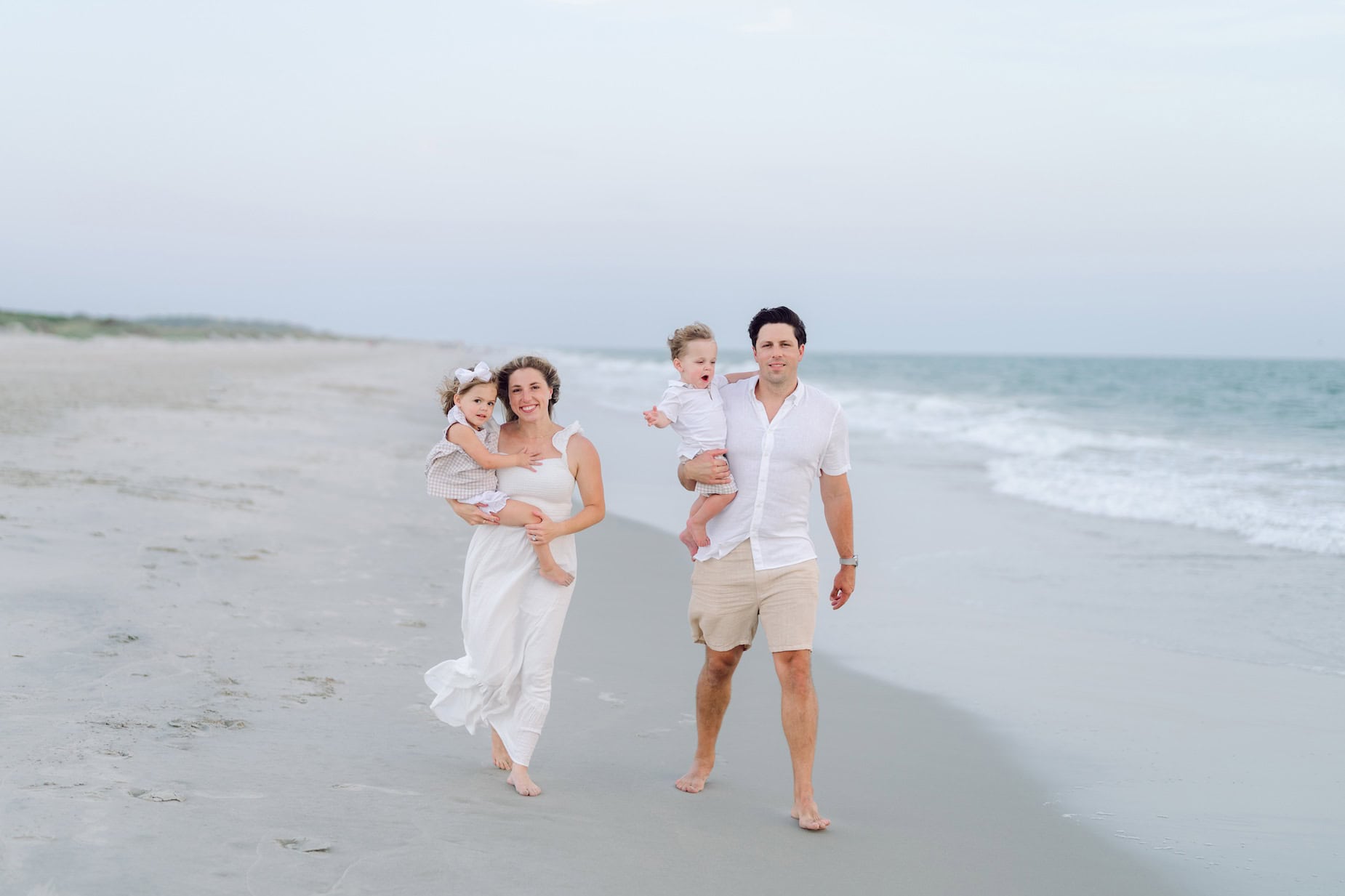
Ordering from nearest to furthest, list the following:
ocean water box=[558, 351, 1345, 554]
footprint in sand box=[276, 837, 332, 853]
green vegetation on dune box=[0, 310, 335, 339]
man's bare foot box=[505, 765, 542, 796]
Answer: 1. footprint in sand box=[276, 837, 332, 853]
2. man's bare foot box=[505, 765, 542, 796]
3. ocean water box=[558, 351, 1345, 554]
4. green vegetation on dune box=[0, 310, 335, 339]

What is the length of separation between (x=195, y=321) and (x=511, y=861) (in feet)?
319

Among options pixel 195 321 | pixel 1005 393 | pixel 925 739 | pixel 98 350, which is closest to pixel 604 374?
pixel 1005 393

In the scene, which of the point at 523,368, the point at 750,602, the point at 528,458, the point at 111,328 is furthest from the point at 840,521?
the point at 111,328

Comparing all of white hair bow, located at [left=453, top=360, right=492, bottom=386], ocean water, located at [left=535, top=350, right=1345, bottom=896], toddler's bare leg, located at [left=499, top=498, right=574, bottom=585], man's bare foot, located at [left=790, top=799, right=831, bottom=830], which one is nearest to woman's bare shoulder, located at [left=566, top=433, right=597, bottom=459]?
toddler's bare leg, located at [left=499, top=498, right=574, bottom=585]

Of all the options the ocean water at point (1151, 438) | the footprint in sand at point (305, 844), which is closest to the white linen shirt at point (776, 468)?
the footprint in sand at point (305, 844)

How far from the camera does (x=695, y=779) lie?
410cm

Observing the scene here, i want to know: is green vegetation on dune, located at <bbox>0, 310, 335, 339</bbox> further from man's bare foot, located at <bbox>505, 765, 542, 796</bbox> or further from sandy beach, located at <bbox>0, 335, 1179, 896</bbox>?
man's bare foot, located at <bbox>505, 765, 542, 796</bbox>

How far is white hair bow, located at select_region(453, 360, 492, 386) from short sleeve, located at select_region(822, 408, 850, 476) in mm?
1309

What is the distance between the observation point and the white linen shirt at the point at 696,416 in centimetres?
400

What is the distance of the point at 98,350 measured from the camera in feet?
113

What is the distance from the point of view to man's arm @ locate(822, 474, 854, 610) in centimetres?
415

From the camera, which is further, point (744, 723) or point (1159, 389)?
point (1159, 389)

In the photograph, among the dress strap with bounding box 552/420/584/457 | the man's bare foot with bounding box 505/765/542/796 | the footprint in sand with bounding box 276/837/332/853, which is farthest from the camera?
the dress strap with bounding box 552/420/584/457

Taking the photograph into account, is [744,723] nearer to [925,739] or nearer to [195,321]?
[925,739]
